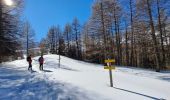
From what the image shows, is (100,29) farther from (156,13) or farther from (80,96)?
(80,96)

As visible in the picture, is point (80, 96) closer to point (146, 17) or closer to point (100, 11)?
point (146, 17)

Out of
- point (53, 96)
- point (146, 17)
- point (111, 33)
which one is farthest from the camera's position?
point (111, 33)

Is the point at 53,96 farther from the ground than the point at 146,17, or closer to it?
closer to it

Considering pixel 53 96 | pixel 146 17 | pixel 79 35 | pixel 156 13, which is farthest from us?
pixel 79 35

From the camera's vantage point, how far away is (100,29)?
42.5m

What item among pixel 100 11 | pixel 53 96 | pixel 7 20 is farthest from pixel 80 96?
pixel 100 11

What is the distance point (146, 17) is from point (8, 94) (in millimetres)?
22959

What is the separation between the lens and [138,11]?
31.9m

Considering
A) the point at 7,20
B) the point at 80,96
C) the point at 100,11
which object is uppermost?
the point at 100,11

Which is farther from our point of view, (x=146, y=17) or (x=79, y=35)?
(x=79, y=35)

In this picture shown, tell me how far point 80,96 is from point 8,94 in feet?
9.14

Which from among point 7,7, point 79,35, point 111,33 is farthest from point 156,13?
point 79,35

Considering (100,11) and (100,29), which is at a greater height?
(100,11)

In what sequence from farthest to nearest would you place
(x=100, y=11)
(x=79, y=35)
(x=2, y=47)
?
(x=79, y=35), (x=100, y=11), (x=2, y=47)
